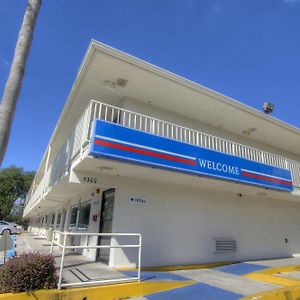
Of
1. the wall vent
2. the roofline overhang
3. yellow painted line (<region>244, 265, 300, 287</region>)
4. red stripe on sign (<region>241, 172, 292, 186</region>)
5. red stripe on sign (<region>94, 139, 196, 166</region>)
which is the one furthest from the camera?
the wall vent

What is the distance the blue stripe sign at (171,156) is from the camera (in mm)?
7199

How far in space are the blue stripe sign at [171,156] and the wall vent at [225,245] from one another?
8.92ft

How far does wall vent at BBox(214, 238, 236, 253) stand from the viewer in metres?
10.9

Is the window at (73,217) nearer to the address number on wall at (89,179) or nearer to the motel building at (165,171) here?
the motel building at (165,171)

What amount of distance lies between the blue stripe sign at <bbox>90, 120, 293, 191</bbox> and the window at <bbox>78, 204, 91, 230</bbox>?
4845mm

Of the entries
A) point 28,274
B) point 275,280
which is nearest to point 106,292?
point 28,274

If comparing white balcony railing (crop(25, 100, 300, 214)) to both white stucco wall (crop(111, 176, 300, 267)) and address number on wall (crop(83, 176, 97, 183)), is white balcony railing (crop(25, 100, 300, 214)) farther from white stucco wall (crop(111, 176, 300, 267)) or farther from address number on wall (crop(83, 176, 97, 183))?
white stucco wall (crop(111, 176, 300, 267))

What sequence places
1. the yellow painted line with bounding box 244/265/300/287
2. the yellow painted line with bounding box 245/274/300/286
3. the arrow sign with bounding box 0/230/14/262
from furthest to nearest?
1. the yellow painted line with bounding box 244/265/300/287
2. the yellow painted line with bounding box 245/274/300/286
3. the arrow sign with bounding box 0/230/14/262

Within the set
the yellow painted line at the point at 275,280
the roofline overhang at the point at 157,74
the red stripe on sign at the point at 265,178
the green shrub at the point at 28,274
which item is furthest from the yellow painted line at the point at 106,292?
the roofline overhang at the point at 157,74

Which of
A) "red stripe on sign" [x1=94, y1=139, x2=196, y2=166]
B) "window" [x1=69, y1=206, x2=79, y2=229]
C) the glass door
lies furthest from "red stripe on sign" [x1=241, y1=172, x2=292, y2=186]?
"window" [x1=69, y1=206, x2=79, y2=229]

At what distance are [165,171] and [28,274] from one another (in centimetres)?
455

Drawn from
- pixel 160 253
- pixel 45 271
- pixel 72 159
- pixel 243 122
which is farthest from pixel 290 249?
pixel 45 271

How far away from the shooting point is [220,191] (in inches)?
457

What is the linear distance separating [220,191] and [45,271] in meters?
8.01
